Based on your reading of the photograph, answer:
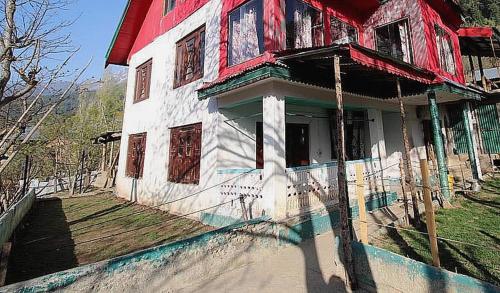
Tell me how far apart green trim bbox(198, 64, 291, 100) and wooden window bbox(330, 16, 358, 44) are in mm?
3594

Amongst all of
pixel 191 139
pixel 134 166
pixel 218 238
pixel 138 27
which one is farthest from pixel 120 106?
pixel 218 238

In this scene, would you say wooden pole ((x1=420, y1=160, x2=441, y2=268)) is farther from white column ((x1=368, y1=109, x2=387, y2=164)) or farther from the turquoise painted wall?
the turquoise painted wall

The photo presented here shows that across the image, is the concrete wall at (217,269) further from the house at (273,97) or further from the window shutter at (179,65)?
the window shutter at (179,65)

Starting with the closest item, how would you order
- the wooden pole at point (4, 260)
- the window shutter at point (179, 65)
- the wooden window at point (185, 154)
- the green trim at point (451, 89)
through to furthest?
1. the wooden pole at point (4, 260)
2. the green trim at point (451, 89)
3. the wooden window at point (185, 154)
4. the window shutter at point (179, 65)

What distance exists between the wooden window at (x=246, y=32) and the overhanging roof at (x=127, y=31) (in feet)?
25.6

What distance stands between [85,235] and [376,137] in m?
9.56

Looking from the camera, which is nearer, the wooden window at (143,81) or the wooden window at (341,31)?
the wooden window at (341,31)

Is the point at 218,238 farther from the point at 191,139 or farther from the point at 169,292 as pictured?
the point at 191,139

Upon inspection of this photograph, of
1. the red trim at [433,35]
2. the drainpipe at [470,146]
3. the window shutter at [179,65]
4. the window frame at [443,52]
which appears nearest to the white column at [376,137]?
the red trim at [433,35]

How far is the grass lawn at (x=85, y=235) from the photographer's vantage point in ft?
18.4

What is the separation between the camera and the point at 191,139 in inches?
352

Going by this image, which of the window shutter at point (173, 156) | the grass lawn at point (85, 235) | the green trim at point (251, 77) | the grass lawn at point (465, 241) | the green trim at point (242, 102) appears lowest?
the grass lawn at point (85, 235)

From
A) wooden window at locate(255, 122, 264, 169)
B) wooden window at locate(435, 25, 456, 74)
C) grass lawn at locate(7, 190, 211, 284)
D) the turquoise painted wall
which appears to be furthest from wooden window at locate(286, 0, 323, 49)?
the turquoise painted wall

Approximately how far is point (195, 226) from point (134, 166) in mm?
6111
